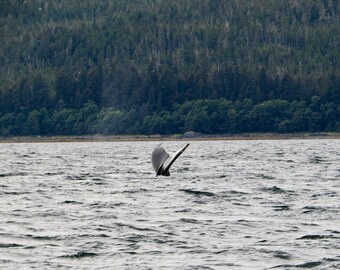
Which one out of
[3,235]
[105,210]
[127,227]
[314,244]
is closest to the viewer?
[314,244]

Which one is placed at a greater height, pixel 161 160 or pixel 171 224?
pixel 161 160

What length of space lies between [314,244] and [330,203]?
9417 millimetres

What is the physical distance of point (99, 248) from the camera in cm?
2159

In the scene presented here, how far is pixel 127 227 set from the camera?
25219 millimetres

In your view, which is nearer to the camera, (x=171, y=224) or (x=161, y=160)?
(x=171, y=224)

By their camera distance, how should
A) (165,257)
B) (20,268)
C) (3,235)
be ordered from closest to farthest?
1. (20,268)
2. (165,257)
3. (3,235)

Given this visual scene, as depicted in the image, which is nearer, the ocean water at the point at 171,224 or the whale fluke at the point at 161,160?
the ocean water at the point at 171,224

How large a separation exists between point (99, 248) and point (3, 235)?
3412 millimetres

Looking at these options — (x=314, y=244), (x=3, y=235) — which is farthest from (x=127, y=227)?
(x=314, y=244)

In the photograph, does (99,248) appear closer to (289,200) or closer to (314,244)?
(314,244)

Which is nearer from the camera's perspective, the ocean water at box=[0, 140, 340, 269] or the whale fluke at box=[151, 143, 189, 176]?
Answer: the ocean water at box=[0, 140, 340, 269]

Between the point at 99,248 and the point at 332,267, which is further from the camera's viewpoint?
the point at 99,248

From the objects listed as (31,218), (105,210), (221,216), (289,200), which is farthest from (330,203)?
(31,218)

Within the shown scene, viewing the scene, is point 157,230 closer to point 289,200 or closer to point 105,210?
point 105,210
